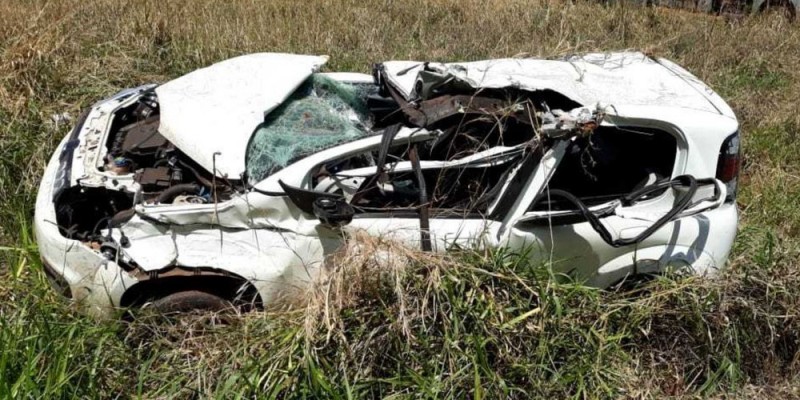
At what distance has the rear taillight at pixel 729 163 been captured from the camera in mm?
3670

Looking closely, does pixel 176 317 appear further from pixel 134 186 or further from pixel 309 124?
pixel 309 124

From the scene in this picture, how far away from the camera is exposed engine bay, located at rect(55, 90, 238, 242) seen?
3.43 m

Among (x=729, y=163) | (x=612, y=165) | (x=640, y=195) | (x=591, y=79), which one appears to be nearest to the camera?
(x=640, y=195)

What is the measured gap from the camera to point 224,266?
335 cm

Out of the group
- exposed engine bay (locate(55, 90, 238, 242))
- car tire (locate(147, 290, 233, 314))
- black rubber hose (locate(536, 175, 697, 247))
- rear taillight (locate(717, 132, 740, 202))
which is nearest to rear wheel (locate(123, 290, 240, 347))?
car tire (locate(147, 290, 233, 314))

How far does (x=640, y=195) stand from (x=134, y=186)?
2.68 meters

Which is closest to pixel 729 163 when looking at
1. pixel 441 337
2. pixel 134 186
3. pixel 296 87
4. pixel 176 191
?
pixel 441 337

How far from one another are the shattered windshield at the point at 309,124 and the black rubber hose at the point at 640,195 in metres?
1.13

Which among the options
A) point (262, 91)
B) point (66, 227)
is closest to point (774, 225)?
point (262, 91)

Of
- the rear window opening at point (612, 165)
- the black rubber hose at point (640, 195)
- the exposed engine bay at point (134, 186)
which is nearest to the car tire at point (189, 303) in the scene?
the exposed engine bay at point (134, 186)

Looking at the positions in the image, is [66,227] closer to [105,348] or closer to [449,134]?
[105,348]

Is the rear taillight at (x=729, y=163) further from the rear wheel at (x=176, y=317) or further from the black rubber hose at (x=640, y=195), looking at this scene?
the rear wheel at (x=176, y=317)

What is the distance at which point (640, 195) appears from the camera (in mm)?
3596

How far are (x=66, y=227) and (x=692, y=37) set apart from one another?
801 cm
